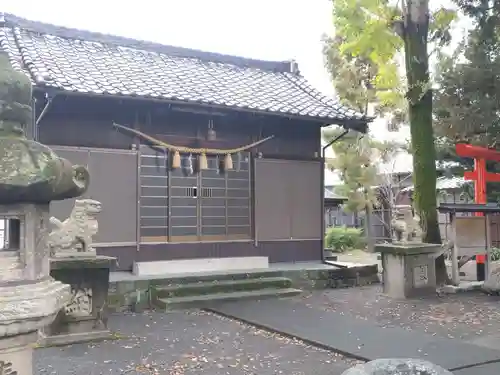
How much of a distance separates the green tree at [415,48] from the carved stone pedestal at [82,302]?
7.17 metres

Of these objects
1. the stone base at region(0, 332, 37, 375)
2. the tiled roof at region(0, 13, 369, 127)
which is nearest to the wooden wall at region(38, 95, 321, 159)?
the tiled roof at region(0, 13, 369, 127)

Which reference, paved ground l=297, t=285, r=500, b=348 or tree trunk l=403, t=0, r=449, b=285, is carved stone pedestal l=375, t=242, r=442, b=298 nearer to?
paved ground l=297, t=285, r=500, b=348

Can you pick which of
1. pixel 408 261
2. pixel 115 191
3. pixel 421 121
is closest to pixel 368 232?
pixel 421 121

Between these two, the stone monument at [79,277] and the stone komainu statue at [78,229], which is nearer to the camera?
the stone monument at [79,277]

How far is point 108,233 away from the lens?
1072 centimetres

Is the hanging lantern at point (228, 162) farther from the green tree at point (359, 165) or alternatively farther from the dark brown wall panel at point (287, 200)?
the green tree at point (359, 165)

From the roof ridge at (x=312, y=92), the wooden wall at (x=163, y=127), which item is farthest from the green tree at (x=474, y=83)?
the wooden wall at (x=163, y=127)

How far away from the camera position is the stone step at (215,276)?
410 inches

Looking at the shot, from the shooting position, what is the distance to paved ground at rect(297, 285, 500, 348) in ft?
26.4

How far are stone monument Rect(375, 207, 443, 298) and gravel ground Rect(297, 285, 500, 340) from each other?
279 mm

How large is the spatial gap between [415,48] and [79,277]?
8.56 meters

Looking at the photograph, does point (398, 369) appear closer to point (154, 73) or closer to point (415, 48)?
point (415, 48)

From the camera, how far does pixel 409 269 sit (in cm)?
1077

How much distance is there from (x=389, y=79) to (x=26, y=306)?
10.5 m
